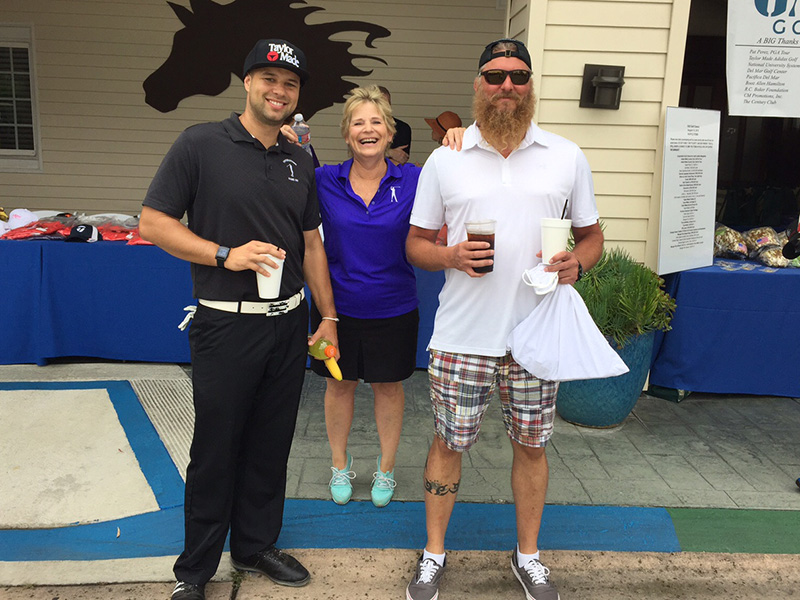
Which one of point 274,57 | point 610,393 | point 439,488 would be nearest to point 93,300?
point 274,57

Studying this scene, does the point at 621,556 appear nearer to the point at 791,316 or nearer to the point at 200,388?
the point at 200,388

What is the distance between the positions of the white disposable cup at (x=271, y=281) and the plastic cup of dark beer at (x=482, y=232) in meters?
0.63

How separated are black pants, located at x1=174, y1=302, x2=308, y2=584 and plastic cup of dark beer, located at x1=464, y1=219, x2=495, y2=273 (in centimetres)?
73

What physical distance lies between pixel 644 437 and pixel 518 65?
2.63 m

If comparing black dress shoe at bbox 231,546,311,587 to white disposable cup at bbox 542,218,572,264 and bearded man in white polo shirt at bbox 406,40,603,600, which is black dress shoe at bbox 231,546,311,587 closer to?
bearded man in white polo shirt at bbox 406,40,603,600

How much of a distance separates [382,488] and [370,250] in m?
1.15

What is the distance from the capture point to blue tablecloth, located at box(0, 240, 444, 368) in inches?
186

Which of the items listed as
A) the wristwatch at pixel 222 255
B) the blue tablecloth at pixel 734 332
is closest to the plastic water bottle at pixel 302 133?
the wristwatch at pixel 222 255

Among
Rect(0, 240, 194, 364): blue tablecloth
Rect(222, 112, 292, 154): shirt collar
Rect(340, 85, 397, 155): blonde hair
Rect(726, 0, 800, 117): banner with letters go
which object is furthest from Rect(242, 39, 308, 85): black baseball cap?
Rect(726, 0, 800, 117): banner with letters go

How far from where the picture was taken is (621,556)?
2.94 metres

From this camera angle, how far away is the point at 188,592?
247 centimetres

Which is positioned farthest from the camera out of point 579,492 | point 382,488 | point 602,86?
point 602,86

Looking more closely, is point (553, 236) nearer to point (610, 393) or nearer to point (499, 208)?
point (499, 208)

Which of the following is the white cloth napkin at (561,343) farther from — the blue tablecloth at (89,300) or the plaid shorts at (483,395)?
the blue tablecloth at (89,300)
